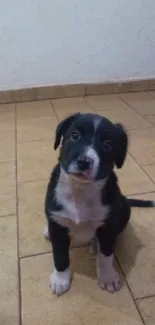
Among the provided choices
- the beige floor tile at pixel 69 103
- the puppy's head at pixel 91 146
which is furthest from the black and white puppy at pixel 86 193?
the beige floor tile at pixel 69 103

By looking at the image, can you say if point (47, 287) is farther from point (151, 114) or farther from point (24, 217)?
point (151, 114)

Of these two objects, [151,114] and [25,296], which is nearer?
[25,296]

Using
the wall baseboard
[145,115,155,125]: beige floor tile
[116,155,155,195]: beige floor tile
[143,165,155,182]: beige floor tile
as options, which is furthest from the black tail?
the wall baseboard

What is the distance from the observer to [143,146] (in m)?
2.10

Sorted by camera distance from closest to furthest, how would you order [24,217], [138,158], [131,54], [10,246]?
[10,246]
[24,217]
[138,158]
[131,54]

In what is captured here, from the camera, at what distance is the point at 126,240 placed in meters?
1.32

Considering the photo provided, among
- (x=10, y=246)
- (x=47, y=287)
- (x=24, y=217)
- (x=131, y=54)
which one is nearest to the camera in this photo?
(x=47, y=287)

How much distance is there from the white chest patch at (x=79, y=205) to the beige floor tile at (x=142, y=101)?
5.93 ft

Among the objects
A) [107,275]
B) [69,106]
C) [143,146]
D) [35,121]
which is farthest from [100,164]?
[69,106]

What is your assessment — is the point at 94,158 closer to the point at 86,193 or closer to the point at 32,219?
the point at 86,193

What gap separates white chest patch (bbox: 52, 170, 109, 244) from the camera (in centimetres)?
101

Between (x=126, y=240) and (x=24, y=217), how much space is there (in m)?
0.43

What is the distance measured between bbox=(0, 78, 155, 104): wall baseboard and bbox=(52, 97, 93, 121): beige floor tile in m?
0.09

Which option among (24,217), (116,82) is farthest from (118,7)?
(24,217)
